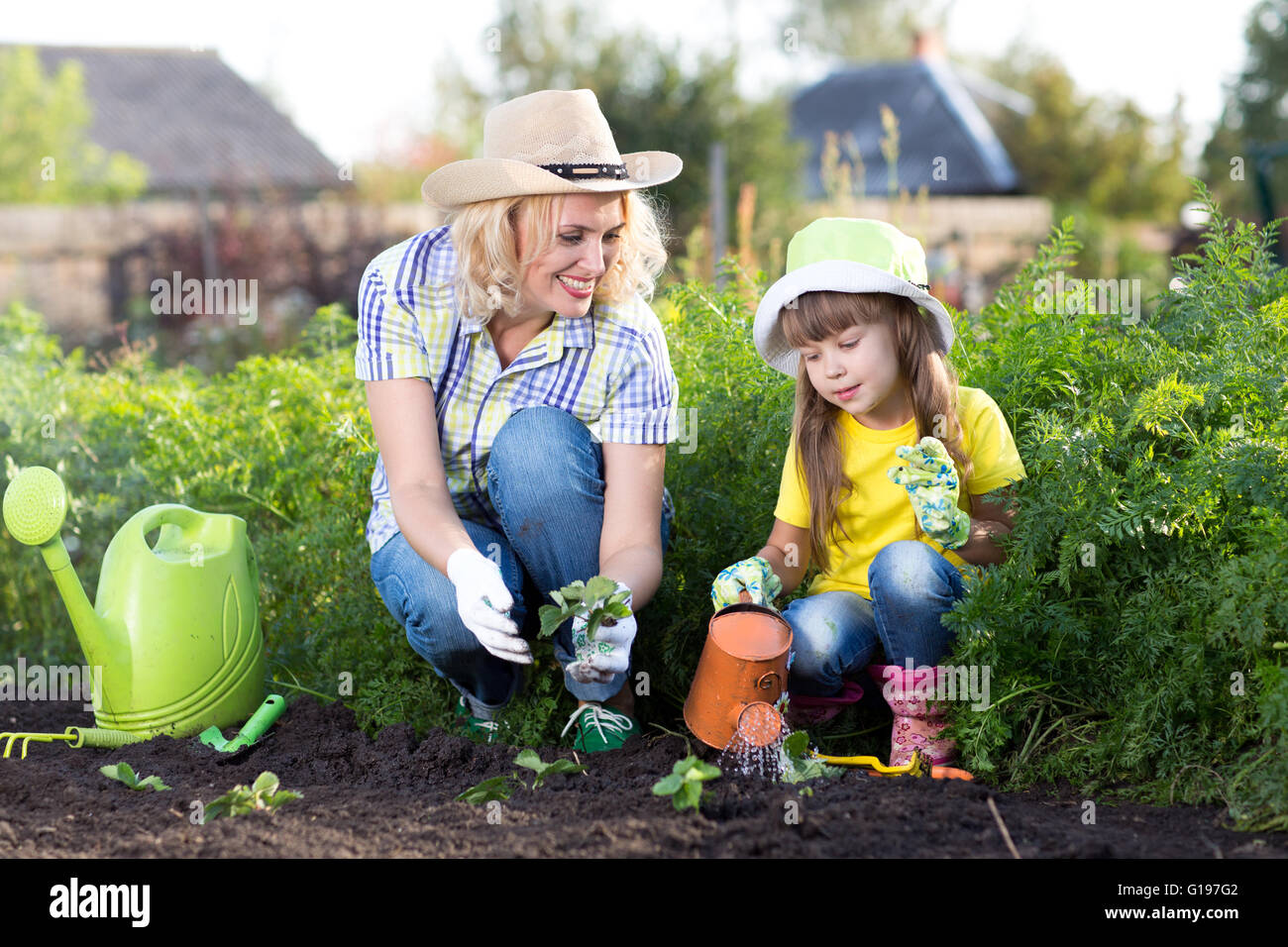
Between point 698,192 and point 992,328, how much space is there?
292 inches

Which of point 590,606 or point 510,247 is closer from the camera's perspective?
point 590,606

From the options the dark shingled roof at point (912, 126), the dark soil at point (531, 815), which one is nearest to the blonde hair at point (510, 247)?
the dark soil at point (531, 815)

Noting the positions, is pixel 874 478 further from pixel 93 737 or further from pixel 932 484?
pixel 93 737

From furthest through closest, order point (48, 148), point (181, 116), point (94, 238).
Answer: point (181, 116)
point (48, 148)
point (94, 238)

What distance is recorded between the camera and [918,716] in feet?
7.10

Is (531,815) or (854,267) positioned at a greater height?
(854,267)

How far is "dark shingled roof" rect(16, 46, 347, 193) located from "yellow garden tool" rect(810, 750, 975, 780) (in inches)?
843

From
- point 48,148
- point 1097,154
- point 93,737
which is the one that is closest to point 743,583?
point 93,737

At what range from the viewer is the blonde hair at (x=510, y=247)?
225cm

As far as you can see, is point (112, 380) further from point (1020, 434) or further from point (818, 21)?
point (818, 21)

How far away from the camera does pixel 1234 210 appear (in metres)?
15.3

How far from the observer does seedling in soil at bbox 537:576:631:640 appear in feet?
6.79

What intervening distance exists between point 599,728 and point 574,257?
0.95 m

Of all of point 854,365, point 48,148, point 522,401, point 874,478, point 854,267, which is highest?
point 48,148
